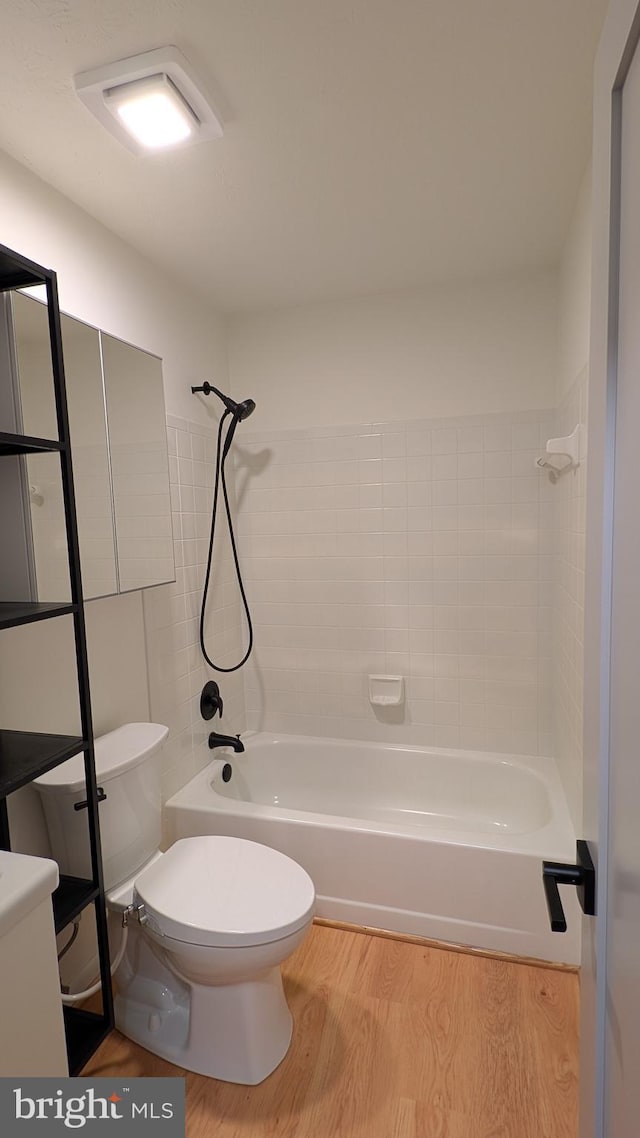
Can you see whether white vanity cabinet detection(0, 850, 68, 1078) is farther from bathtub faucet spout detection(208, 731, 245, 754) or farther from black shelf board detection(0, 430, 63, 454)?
bathtub faucet spout detection(208, 731, 245, 754)

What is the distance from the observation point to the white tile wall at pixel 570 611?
1754 millimetres

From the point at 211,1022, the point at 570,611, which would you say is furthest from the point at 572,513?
the point at 211,1022

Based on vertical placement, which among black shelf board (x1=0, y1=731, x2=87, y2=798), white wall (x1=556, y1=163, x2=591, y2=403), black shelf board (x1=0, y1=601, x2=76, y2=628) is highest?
white wall (x1=556, y1=163, x2=591, y2=403)

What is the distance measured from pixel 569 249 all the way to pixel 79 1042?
290 cm

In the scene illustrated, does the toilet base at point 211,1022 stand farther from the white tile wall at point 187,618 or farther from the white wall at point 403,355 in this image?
the white wall at point 403,355

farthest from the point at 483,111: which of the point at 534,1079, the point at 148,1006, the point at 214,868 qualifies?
the point at 148,1006

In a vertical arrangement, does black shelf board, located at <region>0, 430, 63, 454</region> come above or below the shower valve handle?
above

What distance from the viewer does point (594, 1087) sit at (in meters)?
0.70

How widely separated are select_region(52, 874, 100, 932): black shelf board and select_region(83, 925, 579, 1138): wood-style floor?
49 cm

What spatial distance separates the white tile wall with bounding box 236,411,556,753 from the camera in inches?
96.0

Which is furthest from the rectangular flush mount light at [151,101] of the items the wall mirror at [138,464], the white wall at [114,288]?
the wall mirror at [138,464]

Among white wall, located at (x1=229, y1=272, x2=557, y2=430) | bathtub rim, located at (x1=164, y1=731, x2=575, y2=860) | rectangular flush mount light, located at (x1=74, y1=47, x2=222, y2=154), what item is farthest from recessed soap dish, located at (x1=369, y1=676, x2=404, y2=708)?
rectangular flush mount light, located at (x1=74, y1=47, x2=222, y2=154)

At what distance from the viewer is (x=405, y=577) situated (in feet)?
8.55

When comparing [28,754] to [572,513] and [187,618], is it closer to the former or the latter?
[187,618]
